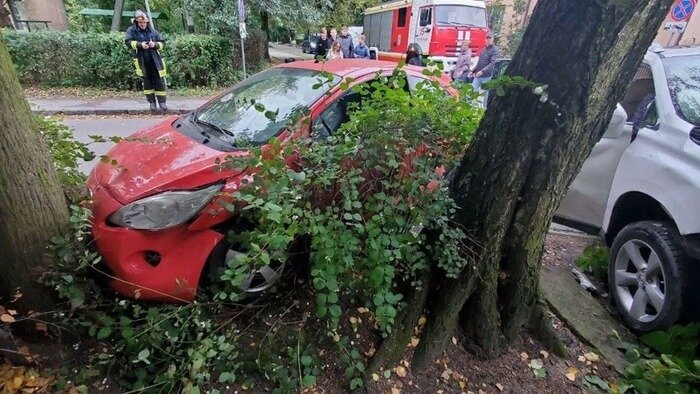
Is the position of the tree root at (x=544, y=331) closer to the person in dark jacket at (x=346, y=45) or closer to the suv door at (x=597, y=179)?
the suv door at (x=597, y=179)

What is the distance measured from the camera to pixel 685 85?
3027mm

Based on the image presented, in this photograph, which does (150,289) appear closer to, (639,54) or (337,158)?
(337,158)

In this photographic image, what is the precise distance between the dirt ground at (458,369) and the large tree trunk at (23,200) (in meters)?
0.40

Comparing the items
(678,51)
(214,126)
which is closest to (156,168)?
(214,126)

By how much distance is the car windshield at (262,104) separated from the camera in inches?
115

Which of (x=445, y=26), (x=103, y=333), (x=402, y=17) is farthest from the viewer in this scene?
(x=402, y=17)

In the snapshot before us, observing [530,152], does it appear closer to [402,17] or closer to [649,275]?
[649,275]

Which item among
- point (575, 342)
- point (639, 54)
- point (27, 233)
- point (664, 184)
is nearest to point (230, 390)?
point (27, 233)

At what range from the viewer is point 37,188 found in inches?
80.7

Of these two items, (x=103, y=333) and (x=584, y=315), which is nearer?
(x=103, y=333)

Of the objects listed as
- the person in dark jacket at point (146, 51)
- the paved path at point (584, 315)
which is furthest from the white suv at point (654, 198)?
the person in dark jacket at point (146, 51)

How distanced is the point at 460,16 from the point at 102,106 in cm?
1088

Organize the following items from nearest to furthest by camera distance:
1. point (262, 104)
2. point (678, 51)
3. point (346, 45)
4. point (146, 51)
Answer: point (262, 104) < point (678, 51) < point (146, 51) < point (346, 45)

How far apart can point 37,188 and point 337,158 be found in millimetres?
1497
